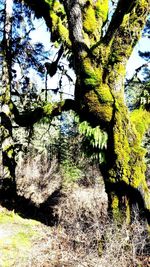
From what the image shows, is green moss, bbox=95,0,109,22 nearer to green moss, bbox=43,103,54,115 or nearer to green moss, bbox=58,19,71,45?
green moss, bbox=58,19,71,45

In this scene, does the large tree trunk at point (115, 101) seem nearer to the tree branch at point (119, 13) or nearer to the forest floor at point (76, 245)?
the tree branch at point (119, 13)

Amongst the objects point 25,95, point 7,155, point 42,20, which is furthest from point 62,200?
point 42,20

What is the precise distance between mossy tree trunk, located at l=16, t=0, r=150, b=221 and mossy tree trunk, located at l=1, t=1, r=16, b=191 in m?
3.56

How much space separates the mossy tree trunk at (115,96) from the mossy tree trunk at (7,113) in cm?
356

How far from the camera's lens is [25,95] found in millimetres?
11008

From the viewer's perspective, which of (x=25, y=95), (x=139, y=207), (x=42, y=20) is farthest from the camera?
(x=25, y=95)

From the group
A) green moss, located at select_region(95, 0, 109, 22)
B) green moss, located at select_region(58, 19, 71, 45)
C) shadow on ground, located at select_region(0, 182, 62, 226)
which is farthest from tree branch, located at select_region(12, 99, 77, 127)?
shadow on ground, located at select_region(0, 182, 62, 226)

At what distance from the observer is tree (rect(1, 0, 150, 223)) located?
20.9ft

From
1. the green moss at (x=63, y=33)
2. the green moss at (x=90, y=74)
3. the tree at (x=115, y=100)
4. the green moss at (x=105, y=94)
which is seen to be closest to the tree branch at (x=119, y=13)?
the tree at (x=115, y=100)

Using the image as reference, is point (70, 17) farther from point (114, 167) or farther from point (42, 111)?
point (114, 167)

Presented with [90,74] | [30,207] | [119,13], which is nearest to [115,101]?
[90,74]

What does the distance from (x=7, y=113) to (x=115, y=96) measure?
176 inches

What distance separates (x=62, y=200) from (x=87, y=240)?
4978 millimetres

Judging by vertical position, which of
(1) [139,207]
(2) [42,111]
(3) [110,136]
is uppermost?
(2) [42,111]
